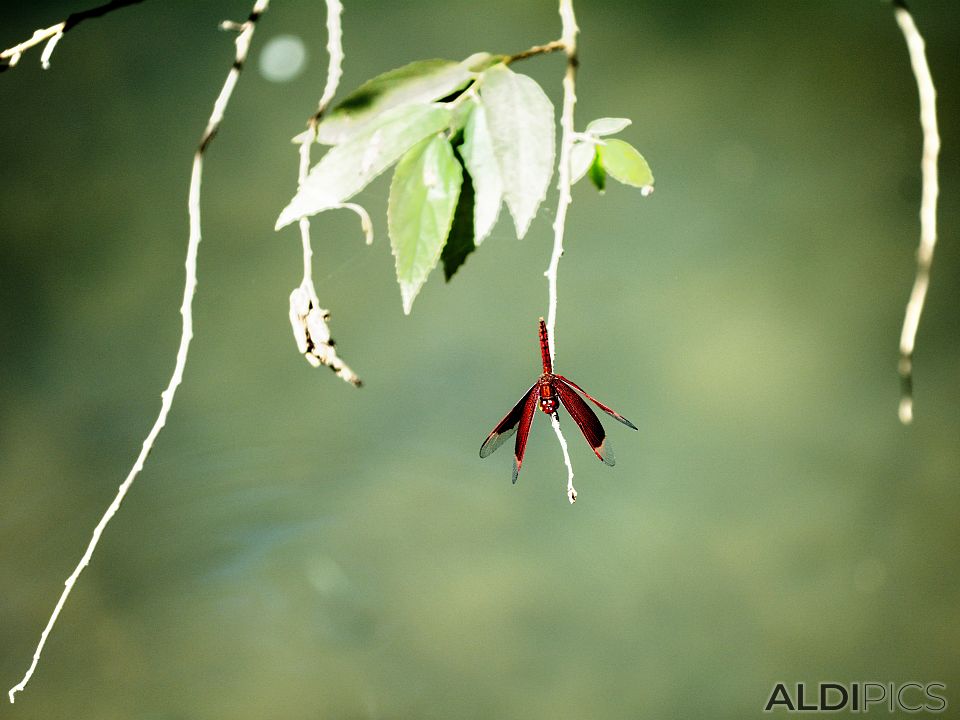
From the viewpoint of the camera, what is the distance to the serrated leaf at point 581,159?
1.24 feet

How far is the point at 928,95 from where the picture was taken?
0.80 feet

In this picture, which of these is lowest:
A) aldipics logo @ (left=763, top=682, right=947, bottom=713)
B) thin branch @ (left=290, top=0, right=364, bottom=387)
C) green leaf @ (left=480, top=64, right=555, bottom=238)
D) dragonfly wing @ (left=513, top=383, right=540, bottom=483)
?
→ aldipics logo @ (left=763, top=682, right=947, bottom=713)

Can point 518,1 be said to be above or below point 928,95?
below

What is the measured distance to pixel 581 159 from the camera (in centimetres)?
38

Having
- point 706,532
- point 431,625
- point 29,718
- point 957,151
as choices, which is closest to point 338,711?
point 431,625

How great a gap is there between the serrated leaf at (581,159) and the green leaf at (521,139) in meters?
0.10

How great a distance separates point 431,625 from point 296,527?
43cm

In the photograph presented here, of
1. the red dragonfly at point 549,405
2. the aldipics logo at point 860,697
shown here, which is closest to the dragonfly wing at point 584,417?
the red dragonfly at point 549,405

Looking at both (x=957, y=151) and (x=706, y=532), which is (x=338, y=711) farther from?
(x=957, y=151)

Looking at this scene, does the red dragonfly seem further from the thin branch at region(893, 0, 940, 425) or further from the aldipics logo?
the aldipics logo

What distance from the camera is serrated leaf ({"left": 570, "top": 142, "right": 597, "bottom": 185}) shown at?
38 centimetres

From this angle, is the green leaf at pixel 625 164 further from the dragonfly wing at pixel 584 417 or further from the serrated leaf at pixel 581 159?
the dragonfly wing at pixel 584 417

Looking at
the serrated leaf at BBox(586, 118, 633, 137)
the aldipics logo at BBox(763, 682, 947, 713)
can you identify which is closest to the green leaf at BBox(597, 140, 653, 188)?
the serrated leaf at BBox(586, 118, 633, 137)

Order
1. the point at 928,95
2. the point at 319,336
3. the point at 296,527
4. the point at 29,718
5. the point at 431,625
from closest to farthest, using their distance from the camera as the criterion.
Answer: the point at 928,95
the point at 319,336
the point at 29,718
the point at 431,625
the point at 296,527
